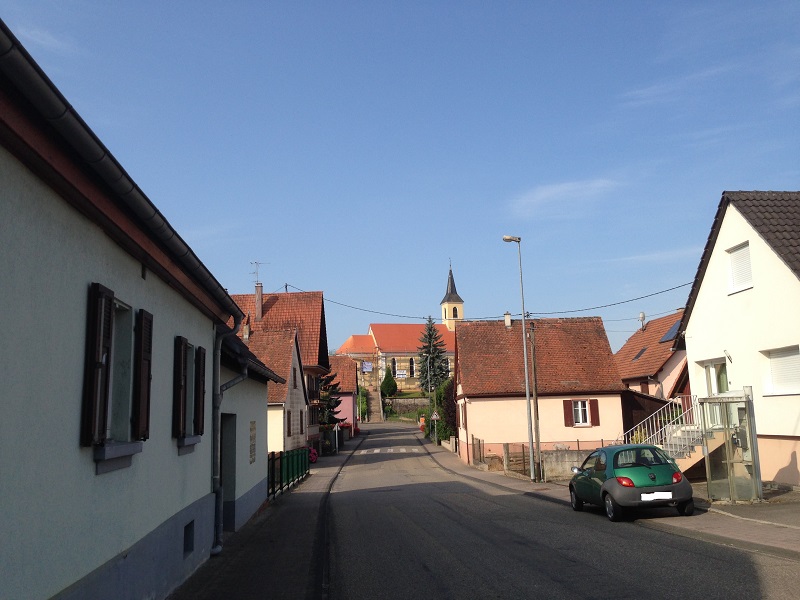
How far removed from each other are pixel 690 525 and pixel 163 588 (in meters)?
9.22

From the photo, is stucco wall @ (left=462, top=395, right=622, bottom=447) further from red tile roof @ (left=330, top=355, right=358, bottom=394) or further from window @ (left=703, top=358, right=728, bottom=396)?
red tile roof @ (left=330, top=355, right=358, bottom=394)

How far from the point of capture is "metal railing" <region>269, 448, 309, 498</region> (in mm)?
22047

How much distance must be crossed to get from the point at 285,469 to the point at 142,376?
18387 millimetres

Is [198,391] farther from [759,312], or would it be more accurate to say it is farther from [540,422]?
[540,422]

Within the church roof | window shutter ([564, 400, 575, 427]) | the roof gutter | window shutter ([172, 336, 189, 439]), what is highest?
the church roof

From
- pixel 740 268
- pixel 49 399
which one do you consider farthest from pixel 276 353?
pixel 49 399

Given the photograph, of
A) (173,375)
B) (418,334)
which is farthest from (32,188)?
(418,334)

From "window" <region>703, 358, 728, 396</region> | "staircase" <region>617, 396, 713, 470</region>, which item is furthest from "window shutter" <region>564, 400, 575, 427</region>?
"window" <region>703, 358, 728, 396</region>

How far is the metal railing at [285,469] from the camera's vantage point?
22.0m

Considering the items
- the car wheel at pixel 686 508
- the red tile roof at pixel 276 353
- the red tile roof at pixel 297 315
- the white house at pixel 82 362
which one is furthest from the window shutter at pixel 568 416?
the white house at pixel 82 362

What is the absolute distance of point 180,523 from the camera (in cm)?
912

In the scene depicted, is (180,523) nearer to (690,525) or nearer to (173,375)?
(173,375)

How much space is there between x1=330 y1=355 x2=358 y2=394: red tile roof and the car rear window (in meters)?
55.0

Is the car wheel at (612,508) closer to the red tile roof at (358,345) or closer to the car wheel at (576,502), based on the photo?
the car wheel at (576,502)
